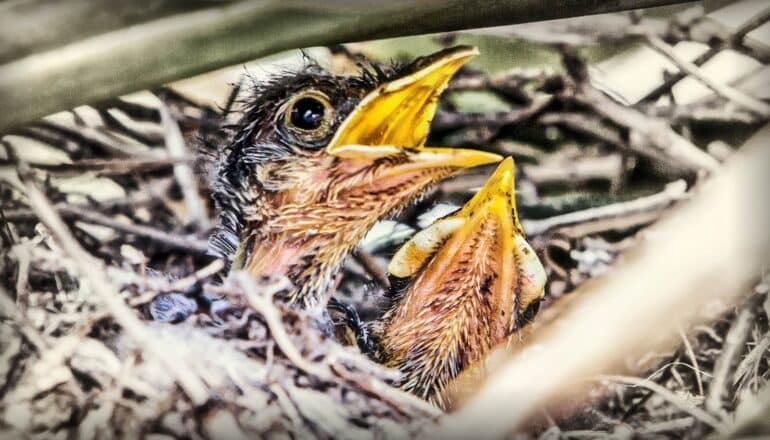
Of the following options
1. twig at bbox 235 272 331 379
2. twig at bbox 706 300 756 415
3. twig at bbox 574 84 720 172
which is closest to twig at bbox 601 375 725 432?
twig at bbox 706 300 756 415

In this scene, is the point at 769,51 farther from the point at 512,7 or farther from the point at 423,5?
the point at 423,5

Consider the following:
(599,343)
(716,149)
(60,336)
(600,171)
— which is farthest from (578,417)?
(60,336)

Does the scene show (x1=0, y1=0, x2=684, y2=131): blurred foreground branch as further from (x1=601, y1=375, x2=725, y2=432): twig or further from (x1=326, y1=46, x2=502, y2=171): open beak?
(x1=601, y1=375, x2=725, y2=432): twig

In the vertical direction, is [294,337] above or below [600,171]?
below

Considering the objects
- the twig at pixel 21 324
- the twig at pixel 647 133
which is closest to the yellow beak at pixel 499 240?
the twig at pixel 647 133

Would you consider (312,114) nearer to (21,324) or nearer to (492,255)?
(492,255)

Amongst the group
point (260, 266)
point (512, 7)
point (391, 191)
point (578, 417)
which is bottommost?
point (578, 417)
